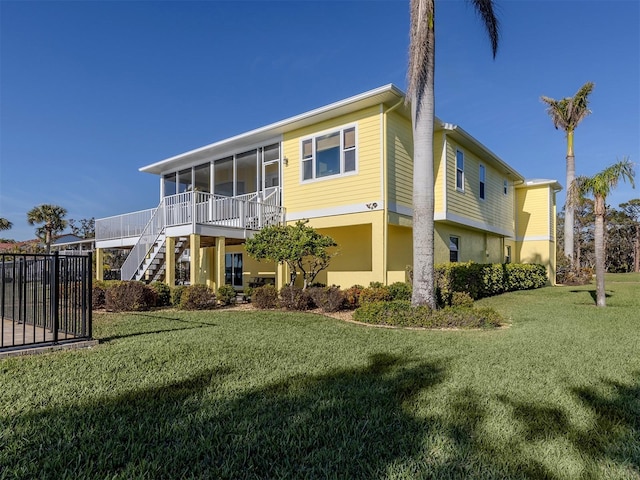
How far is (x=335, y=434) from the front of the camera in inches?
116

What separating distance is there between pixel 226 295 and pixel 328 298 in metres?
3.35

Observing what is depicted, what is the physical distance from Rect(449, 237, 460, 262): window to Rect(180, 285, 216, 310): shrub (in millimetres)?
10060

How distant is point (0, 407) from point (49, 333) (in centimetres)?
359

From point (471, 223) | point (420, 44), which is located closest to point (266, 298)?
point (420, 44)

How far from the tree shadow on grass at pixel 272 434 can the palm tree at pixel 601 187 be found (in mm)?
9018

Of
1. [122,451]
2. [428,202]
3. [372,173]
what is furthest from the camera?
[372,173]

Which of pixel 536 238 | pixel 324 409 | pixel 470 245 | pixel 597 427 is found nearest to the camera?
pixel 597 427

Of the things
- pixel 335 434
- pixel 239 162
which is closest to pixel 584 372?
pixel 335 434

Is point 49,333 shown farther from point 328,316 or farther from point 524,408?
point 524,408

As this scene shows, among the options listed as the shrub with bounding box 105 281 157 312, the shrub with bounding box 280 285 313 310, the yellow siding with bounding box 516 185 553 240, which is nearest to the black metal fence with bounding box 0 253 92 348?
the shrub with bounding box 105 281 157 312

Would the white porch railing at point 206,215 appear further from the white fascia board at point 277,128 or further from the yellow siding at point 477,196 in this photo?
the yellow siding at point 477,196

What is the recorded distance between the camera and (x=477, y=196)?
54.3ft

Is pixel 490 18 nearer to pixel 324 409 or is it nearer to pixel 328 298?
pixel 328 298

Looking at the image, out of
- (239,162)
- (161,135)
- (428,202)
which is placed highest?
(161,135)
